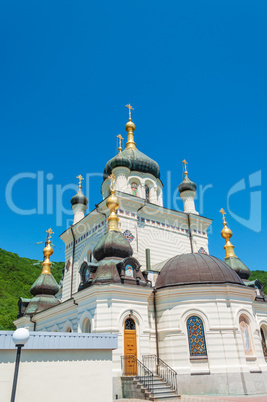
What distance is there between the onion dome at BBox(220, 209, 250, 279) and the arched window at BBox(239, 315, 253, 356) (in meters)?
6.21

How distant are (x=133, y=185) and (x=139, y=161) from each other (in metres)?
2.01

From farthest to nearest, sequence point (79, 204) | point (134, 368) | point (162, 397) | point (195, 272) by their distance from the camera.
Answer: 1. point (79, 204)
2. point (195, 272)
3. point (134, 368)
4. point (162, 397)

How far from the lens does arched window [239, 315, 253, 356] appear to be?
48.7 feet

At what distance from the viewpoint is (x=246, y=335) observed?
49.8 ft

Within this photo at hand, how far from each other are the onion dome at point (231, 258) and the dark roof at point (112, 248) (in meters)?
8.36

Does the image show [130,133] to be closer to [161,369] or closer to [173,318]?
[173,318]

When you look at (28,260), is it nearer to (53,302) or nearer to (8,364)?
(53,302)

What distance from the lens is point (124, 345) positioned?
45.8 ft

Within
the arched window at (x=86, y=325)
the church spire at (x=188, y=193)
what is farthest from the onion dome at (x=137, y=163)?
the arched window at (x=86, y=325)

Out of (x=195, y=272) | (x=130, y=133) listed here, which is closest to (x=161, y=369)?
(x=195, y=272)

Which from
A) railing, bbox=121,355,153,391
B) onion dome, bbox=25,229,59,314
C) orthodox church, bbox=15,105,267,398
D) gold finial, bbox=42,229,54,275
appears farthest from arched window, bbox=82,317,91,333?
gold finial, bbox=42,229,54,275

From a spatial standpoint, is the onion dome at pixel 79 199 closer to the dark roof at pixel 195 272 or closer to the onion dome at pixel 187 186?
the onion dome at pixel 187 186

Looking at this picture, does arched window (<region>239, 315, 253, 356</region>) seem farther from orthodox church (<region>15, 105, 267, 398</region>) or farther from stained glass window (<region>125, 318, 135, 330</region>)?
stained glass window (<region>125, 318, 135, 330</region>)

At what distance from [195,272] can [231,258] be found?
7180 millimetres
